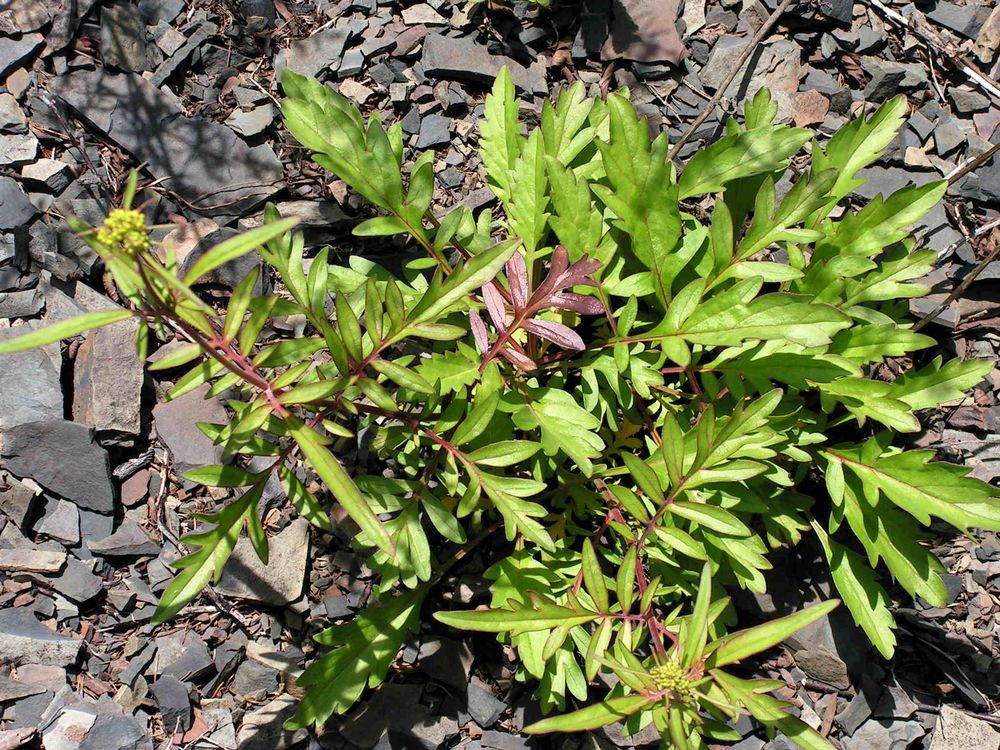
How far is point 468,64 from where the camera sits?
10.4 feet

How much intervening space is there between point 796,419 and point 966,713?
141 cm

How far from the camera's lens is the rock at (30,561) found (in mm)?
2531

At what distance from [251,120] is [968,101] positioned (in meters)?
2.85

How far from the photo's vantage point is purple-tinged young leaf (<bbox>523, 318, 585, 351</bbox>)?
2.14m

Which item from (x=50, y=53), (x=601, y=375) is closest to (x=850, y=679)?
(x=601, y=375)

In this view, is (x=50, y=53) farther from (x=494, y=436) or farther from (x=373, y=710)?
(x=373, y=710)

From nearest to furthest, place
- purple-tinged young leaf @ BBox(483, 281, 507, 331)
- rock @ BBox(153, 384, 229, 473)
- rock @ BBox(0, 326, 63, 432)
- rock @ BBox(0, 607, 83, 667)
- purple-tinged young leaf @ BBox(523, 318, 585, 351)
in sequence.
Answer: purple-tinged young leaf @ BBox(523, 318, 585, 351)
purple-tinged young leaf @ BBox(483, 281, 507, 331)
rock @ BBox(0, 607, 83, 667)
rock @ BBox(0, 326, 63, 432)
rock @ BBox(153, 384, 229, 473)

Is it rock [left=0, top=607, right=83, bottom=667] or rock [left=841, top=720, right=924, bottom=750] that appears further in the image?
rock [left=841, top=720, right=924, bottom=750]

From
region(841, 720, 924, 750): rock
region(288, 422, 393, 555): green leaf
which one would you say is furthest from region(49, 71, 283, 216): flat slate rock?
region(841, 720, 924, 750): rock

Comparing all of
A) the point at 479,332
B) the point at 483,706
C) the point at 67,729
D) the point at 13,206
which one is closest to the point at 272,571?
the point at 67,729

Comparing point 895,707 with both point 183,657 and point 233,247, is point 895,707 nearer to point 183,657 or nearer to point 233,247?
point 183,657

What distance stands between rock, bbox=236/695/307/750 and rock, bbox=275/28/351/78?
227 cm

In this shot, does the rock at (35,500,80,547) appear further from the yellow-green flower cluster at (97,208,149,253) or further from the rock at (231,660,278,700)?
the yellow-green flower cluster at (97,208,149,253)

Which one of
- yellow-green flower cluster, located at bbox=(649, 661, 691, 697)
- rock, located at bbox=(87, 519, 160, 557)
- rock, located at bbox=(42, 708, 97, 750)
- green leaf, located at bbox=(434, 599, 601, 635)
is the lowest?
rock, located at bbox=(42, 708, 97, 750)
